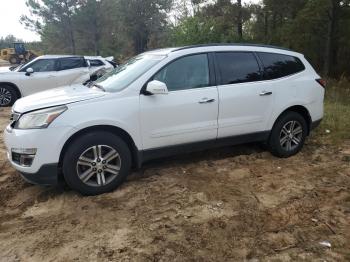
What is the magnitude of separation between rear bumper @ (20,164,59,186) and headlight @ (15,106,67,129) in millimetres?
460

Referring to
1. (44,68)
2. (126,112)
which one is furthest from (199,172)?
(44,68)

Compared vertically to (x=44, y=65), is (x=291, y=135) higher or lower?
lower

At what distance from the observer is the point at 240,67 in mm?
5559

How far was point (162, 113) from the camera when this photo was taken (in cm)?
488

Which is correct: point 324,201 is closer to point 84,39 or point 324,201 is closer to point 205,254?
point 205,254

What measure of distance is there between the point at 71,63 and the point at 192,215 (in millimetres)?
9538

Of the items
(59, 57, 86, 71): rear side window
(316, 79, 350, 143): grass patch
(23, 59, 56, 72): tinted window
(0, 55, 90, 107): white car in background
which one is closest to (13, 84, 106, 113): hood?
(316, 79, 350, 143): grass patch

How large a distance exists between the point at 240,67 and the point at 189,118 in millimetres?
1141

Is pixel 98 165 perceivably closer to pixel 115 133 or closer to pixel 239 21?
pixel 115 133

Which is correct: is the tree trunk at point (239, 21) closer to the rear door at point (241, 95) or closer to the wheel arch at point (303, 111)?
the wheel arch at point (303, 111)

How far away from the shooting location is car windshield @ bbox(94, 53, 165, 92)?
196 inches

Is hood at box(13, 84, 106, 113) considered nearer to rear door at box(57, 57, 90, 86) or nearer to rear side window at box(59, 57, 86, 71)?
rear door at box(57, 57, 90, 86)

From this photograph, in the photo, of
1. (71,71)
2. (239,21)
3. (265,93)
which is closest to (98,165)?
(265,93)

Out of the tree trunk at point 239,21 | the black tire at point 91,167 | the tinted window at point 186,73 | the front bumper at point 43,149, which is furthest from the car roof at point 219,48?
the tree trunk at point 239,21
